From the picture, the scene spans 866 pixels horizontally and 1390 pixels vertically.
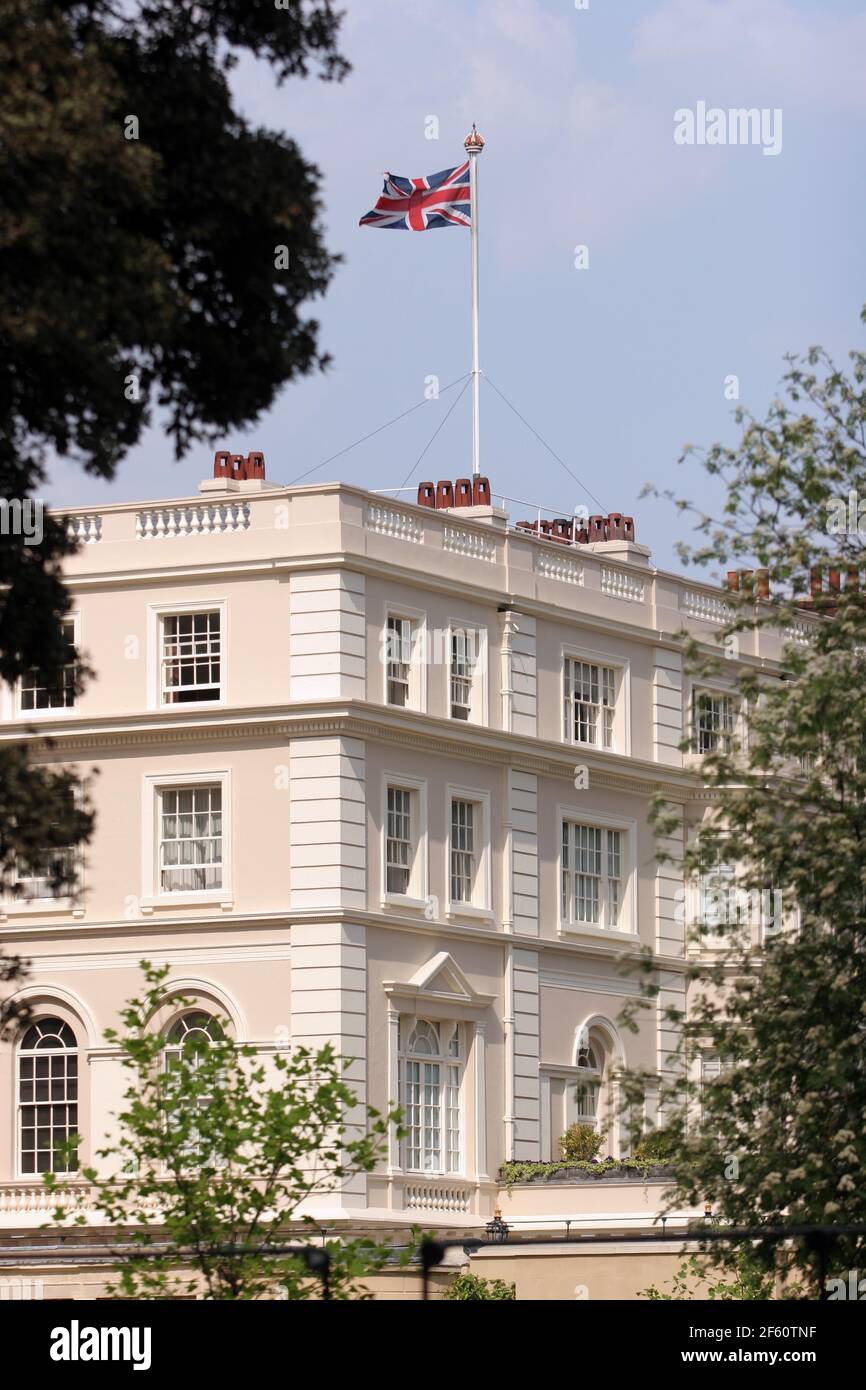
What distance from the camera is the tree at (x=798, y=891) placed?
104 ft

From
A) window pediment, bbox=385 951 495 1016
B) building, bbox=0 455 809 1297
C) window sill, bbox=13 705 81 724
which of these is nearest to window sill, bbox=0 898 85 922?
building, bbox=0 455 809 1297

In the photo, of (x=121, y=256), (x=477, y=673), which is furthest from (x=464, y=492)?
(x=121, y=256)

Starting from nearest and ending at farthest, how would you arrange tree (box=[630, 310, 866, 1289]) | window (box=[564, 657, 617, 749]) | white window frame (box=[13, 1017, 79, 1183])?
1. tree (box=[630, 310, 866, 1289])
2. white window frame (box=[13, 1017, 79, 1183])
3. window (box=[564, 657, 617, 749])

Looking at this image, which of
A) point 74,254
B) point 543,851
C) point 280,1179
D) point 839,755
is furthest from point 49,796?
point 543,851

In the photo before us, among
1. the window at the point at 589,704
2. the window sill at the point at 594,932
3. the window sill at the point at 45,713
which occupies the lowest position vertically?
the window sill at the point at 594,932

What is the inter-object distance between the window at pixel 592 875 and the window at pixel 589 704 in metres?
1.85

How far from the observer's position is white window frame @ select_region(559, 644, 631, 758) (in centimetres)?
5528

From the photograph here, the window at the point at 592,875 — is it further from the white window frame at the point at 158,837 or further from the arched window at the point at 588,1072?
the white window frame at the point at 158,837

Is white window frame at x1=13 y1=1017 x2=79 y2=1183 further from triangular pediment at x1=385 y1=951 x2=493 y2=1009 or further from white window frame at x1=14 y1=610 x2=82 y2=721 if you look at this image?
triangular pediment at x1=385 y1=951 x2=493 y2=1009

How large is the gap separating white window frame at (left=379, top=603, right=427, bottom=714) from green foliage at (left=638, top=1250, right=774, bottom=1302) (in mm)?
12250

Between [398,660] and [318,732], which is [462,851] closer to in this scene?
[398,660]

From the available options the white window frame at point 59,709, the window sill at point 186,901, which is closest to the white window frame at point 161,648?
the white window frame at point 59,709

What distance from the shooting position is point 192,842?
50.4 meters
